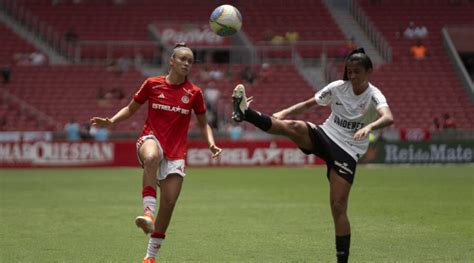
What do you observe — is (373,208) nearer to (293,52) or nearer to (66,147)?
(66,147)

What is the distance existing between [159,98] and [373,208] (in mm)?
9003

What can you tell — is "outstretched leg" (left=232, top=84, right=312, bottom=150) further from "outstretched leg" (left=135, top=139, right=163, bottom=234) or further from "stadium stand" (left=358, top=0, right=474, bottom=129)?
"stadium stand" (left=358, top=0, right=474, bottom=129)

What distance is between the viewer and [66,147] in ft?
112

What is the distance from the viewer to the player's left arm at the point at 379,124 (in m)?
8.74

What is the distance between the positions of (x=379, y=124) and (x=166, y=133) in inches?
92.7

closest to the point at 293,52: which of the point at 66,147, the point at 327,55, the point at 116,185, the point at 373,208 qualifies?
the point at 327,55

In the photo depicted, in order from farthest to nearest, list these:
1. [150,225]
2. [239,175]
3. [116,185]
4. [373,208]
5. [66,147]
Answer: [66,147] → [239,175] → [116,185] → [373,208] → [150,225]

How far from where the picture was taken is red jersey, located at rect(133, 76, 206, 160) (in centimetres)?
976

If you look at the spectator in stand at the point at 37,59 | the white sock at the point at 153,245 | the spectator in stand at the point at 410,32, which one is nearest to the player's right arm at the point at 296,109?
the white sock at the point at 153,245

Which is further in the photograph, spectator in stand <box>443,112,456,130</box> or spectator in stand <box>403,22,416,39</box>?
→ spectator in stand <box>403,22,416,39</box>

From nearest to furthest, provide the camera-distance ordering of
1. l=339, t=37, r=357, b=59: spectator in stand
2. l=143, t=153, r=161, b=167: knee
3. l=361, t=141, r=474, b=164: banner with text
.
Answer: l=143, t=153, r=161, b=167: knee < l=361, t=141, r=474, b=164: banner with text < l=339, t=37, r=357, b=59: spectator in stand

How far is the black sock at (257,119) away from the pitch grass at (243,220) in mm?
2066

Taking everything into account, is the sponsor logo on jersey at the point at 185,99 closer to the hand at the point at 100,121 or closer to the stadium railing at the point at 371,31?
the hand at the point at 100,121

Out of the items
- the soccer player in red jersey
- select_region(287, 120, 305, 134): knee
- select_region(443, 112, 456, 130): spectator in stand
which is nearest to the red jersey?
the soccer player in red jersey
